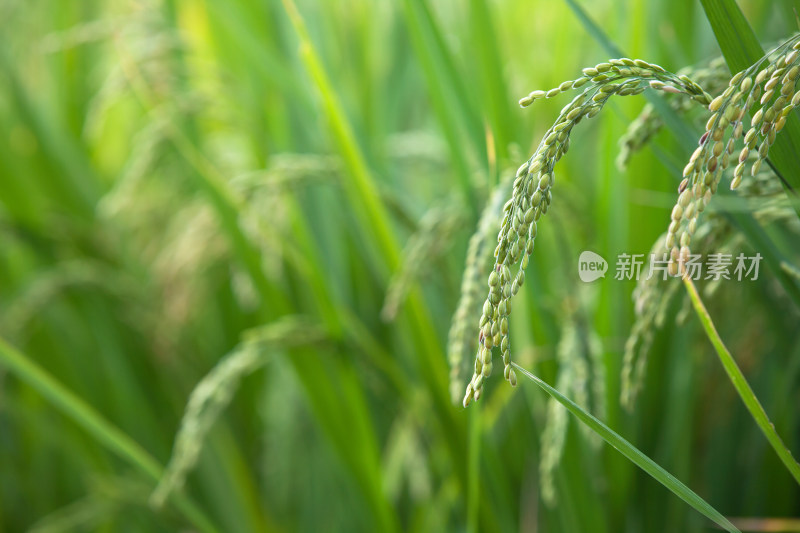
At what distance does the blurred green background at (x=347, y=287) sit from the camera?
0.93 metres

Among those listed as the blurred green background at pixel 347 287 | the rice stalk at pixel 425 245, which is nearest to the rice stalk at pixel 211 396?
the blurred green background at pixel 347 287

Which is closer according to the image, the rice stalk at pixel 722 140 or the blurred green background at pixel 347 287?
the rice stalk at pixel 722 140

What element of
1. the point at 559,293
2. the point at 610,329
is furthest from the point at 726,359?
the point at 559,293

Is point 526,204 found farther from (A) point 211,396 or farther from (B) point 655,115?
(A) point 211,396

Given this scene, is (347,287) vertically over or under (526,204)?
under

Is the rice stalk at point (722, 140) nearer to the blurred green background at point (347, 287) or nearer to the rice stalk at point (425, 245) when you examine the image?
the blurred green background at point (347, 287)

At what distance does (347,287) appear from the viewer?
1.39m

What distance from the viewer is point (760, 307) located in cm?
97

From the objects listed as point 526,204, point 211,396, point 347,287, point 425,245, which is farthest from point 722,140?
point 347,287

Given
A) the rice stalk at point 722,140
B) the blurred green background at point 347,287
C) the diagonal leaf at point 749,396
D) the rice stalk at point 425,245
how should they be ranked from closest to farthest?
the rice stalk at point 722,140 < the diagonal leaf at point 749,396 < the rice stalk at point 425,245 < the blurred green background at point 347,287

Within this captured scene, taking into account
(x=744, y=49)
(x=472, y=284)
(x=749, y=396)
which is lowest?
(x=749, y=396)

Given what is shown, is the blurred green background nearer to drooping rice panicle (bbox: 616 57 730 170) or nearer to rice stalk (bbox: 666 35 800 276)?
drooping rice panicle (bbox: 616 57 730 170)

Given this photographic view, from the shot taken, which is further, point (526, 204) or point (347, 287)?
point (347, 287)

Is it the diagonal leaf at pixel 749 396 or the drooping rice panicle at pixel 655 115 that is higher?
the drooping rice panicle at pixel 655 115
